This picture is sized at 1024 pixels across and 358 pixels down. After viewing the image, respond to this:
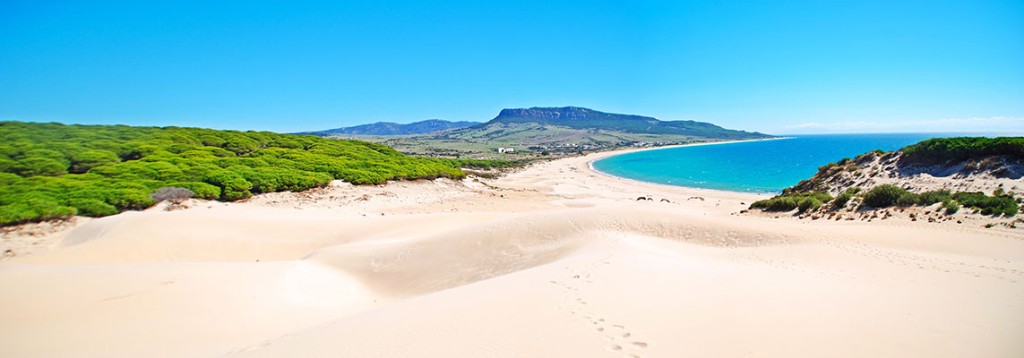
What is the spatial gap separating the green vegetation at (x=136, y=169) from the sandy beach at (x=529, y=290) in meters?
3.16

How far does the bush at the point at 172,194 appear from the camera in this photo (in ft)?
69.8

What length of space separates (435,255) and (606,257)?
20.6ft

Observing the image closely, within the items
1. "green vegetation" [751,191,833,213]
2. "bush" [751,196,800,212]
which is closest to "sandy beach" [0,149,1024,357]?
"green vegetation" [751,191,833,213]

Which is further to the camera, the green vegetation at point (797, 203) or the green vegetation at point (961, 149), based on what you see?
the green vegetation at point (797, 203)

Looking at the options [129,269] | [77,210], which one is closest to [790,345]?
[129,269]

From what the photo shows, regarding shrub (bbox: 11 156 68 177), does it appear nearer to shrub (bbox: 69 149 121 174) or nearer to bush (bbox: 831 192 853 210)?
shrub (bbox: 69 149 121 174)

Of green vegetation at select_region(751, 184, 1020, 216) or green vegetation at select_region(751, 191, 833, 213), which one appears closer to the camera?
green vegetation at select_region(751, 184, 1020, 216)

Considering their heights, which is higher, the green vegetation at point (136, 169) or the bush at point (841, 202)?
the green vegetation at point (136, 169)

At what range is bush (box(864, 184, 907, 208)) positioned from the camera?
19094mm

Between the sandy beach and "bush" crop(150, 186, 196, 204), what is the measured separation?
4.08 m

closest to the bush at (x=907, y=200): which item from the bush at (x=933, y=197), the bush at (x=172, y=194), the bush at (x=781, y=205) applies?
the bush at (x=933, y=197)

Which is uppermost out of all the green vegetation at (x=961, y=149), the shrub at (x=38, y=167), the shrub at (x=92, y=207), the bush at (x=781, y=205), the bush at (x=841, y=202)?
the shrub at (x=38, y=167)

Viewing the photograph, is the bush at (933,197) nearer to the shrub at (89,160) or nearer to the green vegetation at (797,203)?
the green vegetation at (797,203)

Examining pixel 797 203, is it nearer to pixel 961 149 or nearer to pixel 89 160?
pixel 961 149
